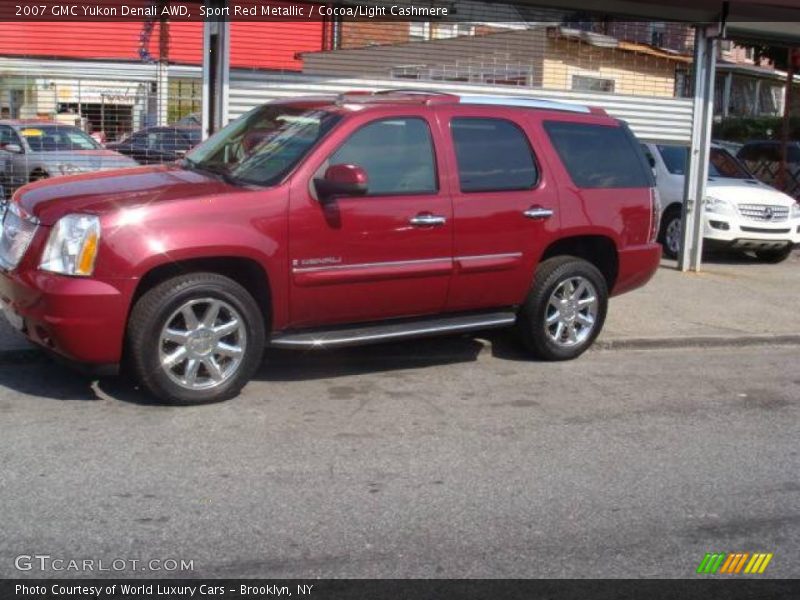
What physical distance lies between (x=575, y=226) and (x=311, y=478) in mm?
3253

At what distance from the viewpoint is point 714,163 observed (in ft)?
45.8

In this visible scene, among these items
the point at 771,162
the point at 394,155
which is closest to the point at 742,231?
the point at 394,155

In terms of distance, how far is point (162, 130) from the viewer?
9.62 meters

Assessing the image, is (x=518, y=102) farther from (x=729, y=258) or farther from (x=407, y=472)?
(x=729, y=258)

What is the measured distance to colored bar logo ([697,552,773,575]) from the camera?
13.3 ft

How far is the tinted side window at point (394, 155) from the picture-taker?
6262 mm

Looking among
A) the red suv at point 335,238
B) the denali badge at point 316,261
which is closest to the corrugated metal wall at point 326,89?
the red suv at point 335,238

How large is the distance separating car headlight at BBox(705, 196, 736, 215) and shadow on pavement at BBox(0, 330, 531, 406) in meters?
5.81

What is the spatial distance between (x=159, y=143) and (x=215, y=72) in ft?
3.03

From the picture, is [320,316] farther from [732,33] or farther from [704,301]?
[732,33]

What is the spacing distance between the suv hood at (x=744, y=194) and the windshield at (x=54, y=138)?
7904mm

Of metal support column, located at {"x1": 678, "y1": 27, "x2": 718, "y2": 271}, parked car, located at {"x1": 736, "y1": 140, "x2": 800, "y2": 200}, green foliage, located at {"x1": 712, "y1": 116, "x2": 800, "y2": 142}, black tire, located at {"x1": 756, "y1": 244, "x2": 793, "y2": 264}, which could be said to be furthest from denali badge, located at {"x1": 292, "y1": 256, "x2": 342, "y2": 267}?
green foliage, located at {"x1": 712, "y1": 116, "x2": 800, "y2": 142}

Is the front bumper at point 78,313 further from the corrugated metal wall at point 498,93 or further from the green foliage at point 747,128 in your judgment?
the green foliage at point 747,128

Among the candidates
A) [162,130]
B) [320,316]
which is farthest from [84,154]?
[320,316]
